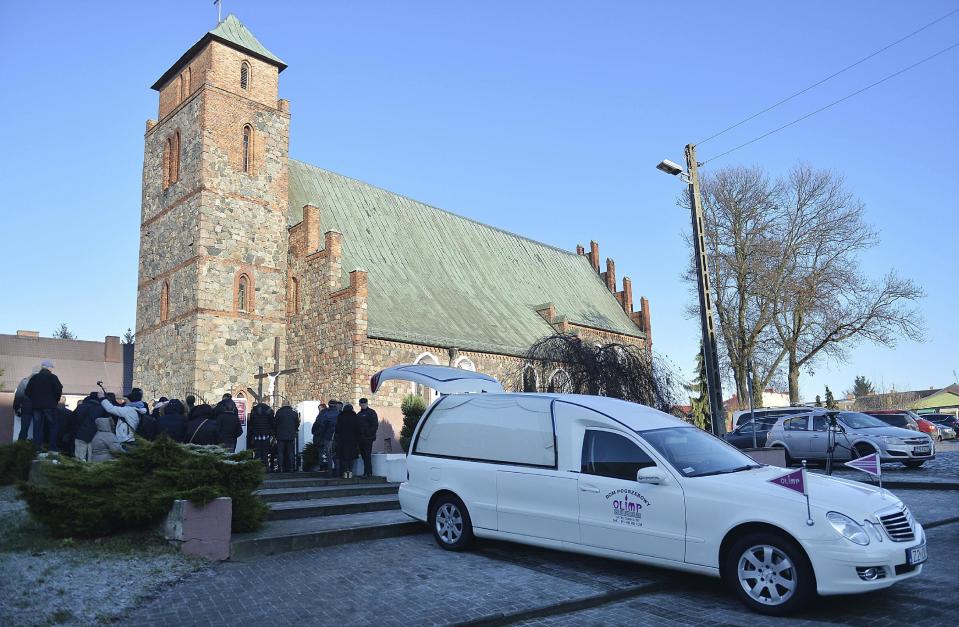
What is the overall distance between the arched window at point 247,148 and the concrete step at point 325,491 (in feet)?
60.2

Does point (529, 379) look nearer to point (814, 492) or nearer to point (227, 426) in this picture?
point (227, 426)

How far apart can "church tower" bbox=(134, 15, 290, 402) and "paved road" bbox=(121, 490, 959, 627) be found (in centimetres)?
1901

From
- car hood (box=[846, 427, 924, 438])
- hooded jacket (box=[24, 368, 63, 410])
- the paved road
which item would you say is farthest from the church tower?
car hood (box=[846, 427, 924, 438])

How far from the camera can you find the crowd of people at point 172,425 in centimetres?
1129

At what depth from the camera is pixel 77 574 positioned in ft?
21.6

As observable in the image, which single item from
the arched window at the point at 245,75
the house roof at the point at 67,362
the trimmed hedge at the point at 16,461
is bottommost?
the trimmed hedge at the point at 16,461

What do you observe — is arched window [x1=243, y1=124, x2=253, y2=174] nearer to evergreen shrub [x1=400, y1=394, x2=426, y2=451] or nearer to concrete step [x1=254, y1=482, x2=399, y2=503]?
evergreen shrub [x1=400, y1=394, x2=426, y2=451]

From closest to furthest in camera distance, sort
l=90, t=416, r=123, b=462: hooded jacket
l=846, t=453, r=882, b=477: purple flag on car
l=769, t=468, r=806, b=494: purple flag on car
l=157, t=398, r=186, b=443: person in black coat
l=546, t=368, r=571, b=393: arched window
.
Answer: l=769, t=468, r=806, b=494: purple flag on car → l=846, t=453, r=882, b=477: purple flag on car → l=90, t=416, r=123, b=462: hooded jacket → l=157, t=398, r=186, b=443: person in black coat → l=546, t=368, r=571, b=393: arched window

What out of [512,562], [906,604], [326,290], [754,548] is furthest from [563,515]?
[326,290]

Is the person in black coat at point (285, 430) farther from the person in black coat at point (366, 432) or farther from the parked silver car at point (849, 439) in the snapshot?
the parked silver car at point (849, 439)

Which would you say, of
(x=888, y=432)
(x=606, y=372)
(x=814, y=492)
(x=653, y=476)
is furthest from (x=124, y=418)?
(x=888, y=432)

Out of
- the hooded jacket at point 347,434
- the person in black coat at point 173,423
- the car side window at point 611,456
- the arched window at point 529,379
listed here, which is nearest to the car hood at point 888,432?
the hooded jacket at point 347,434

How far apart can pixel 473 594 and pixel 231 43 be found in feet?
87.0

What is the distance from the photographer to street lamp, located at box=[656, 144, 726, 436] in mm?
15391
